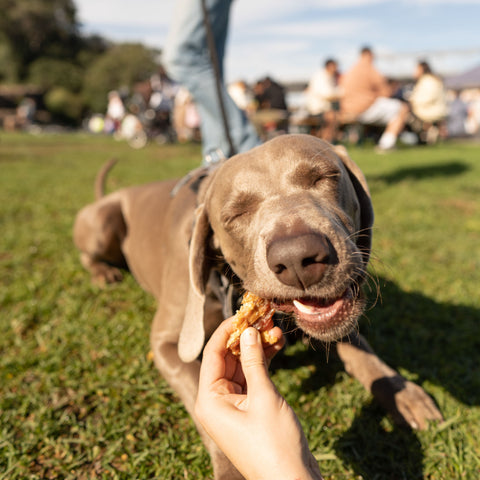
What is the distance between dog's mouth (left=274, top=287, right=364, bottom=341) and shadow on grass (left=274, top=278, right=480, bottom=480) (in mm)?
625

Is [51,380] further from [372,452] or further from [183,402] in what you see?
[372,452]

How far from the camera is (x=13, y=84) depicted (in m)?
45.4

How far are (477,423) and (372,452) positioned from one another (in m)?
0.57

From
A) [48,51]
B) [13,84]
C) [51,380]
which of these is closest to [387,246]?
[51,380]

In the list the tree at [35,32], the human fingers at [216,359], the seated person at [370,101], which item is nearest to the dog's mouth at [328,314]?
the human fingers at [216,359]

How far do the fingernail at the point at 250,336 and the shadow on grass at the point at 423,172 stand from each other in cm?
694

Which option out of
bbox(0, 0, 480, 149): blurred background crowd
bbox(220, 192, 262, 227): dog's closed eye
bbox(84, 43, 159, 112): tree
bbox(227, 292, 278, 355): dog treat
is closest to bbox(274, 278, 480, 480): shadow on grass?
bbox(227, 292, 278, 355): dog treat

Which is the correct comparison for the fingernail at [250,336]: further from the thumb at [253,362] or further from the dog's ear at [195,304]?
the dog's ear at [195,304]

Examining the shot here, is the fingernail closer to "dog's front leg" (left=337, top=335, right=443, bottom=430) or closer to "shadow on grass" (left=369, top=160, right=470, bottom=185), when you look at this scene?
"dog's front leg" (left=337, top=335, right=443, bottom=430)

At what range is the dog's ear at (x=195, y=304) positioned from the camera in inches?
84.5

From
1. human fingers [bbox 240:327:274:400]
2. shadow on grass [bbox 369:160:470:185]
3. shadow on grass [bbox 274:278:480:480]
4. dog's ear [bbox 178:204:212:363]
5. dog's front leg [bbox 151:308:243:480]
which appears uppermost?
human fingers [bbox 240:327:274:400]

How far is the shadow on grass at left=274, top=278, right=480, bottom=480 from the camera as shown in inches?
77.9

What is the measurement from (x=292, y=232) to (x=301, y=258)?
0.38 feet

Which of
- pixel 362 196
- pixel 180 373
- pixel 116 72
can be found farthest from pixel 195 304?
pixel 116 72
